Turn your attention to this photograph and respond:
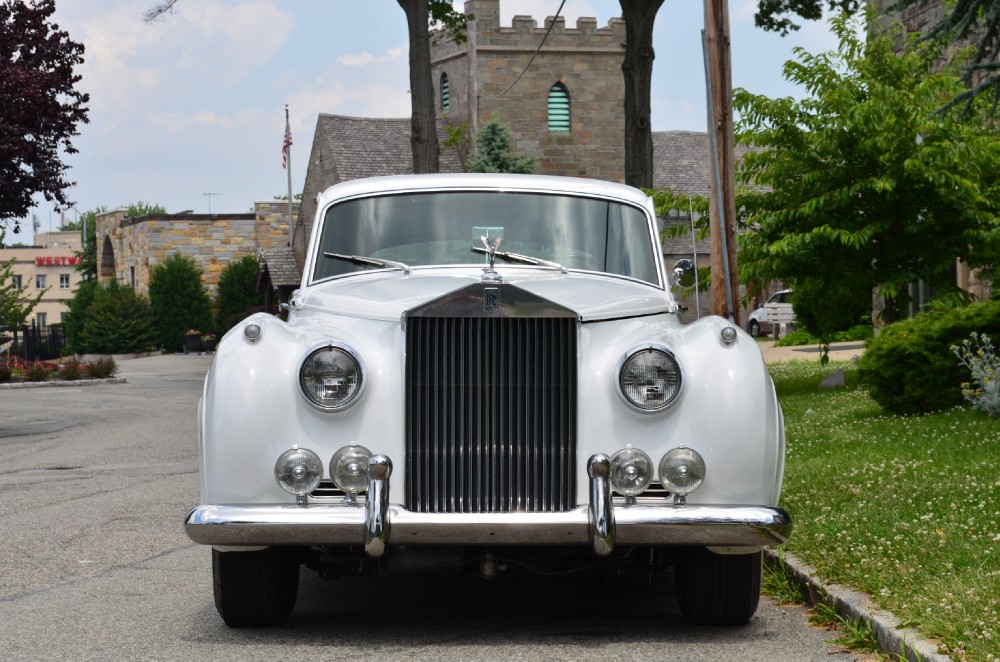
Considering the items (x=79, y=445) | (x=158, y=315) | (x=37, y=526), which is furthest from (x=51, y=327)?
(x=37, y=526)

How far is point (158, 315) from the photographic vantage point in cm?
5919

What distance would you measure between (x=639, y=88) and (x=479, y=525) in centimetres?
Answer: 1698

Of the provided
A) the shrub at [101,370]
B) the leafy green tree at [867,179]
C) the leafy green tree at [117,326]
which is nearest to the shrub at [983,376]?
the leafy green tree at [867,179]

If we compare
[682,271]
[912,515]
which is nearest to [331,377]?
[682,271]

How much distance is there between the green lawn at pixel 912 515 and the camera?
18.1ft

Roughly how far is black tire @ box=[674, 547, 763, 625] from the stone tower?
51478mm

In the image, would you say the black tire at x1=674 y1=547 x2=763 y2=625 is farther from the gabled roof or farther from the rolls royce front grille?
the gabled roof

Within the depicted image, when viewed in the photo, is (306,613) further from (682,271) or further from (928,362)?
(928,362)

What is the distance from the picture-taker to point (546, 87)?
189ft

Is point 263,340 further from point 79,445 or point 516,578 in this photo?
point 79,445

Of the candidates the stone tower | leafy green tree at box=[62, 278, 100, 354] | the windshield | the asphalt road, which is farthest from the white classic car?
leafy green tree at box=[62, 278, 100, 354]

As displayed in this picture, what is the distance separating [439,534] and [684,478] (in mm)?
1009

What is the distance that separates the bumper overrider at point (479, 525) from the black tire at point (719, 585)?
0.44m

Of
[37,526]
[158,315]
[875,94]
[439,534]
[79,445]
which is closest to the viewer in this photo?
[439,534]
